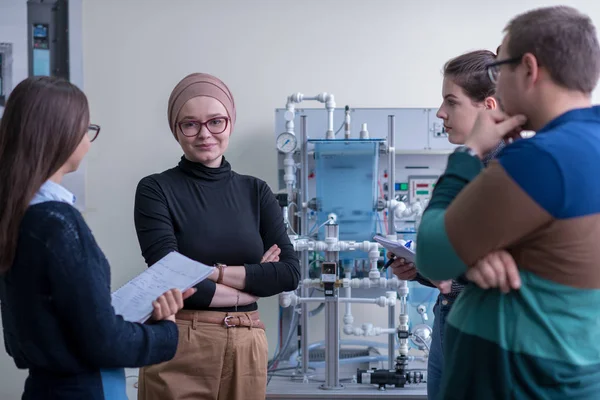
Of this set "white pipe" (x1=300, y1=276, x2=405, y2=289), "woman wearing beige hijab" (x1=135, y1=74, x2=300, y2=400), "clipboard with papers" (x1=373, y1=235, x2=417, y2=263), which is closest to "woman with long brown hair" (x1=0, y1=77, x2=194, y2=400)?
"woman wearing beige hijab" (x1=135, y1=74, x2=300, y2=400)

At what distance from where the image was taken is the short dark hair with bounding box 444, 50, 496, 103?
1640 millimetres

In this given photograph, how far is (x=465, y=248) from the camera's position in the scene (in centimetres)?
99

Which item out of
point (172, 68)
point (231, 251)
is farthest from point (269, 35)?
point (231, 251)

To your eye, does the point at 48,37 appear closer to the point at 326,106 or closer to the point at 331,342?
the point at 326,106

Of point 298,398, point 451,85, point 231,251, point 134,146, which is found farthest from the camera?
point 134,146

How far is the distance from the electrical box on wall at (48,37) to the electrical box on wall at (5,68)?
12 centimetres

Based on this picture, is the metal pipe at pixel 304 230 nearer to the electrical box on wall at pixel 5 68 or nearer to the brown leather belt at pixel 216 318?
the brown leather belt at pixel 216 318

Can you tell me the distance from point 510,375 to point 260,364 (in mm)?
892

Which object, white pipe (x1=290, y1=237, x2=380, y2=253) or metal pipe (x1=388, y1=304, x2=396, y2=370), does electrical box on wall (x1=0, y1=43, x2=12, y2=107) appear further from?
metal pipe (x1=388, y1=304, x2=396, y2=370)

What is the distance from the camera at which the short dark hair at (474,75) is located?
5.38ft

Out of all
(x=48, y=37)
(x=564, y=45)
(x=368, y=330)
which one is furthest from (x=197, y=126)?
(x=48, y=37)

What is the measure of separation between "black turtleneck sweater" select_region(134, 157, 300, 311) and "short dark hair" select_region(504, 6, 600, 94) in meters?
0.98

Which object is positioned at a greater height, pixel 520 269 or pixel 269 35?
pixel 269 35

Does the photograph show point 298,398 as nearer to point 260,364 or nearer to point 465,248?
point 260,364
